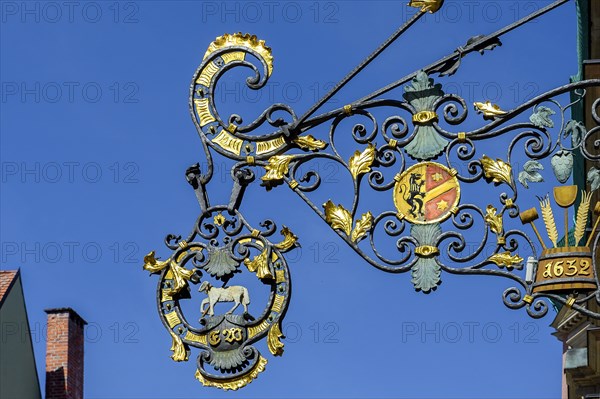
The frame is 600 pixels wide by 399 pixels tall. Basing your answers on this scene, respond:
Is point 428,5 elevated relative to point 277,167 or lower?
elevated

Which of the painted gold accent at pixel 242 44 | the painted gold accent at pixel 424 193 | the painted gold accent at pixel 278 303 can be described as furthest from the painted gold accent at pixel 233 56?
the painted gold accent at pixel 278 303

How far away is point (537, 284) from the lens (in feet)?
46.5

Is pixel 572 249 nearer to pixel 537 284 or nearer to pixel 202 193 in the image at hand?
pixel 537 284

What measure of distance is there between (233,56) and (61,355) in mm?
15879

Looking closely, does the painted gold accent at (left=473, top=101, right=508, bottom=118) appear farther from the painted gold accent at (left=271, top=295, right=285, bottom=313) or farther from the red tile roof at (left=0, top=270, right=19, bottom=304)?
the red tile roof at (left=0, top=270, right=19, bottom=304)

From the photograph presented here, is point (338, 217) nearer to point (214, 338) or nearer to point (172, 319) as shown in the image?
point (214, 338)

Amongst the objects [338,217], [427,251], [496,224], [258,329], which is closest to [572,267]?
[496,224]

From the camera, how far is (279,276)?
15.0 m

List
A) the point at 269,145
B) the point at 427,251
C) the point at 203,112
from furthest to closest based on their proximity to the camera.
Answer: the point at 203,112 < the point at 269,145 < the point at 427,251

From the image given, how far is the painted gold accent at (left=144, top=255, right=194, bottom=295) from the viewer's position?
15164mm

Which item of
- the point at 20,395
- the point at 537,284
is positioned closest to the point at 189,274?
the point at 537,284

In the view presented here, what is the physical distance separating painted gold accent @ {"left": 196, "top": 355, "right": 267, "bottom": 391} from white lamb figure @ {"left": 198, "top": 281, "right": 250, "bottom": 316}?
0.44 meters

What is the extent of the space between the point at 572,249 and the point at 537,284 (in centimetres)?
34

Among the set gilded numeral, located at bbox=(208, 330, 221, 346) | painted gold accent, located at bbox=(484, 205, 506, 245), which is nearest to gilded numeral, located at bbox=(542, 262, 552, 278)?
painted gold accent, located at bbox=(484, 205, 506, 245)
